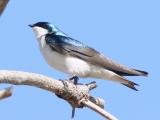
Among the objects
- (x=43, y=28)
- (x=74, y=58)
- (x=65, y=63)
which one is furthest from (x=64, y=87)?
(x=43, y=28)

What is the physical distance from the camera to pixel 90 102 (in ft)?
11.1

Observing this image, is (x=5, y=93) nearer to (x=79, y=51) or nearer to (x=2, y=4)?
(x=2, y=4)

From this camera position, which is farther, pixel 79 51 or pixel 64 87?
pixel 79 51

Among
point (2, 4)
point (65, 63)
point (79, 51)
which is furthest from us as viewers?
point (79, 51)

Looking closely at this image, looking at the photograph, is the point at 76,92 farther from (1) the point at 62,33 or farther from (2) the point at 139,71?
(1) the point at 62,33

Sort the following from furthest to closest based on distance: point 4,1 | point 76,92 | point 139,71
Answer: point 139,71 < point 76,92 < point 4,1

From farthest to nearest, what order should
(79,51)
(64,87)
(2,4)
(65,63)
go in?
(79,51) → (65,63) → (64,87) → (2,4)

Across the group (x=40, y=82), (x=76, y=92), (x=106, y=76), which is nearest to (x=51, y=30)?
(x=106, y=76)

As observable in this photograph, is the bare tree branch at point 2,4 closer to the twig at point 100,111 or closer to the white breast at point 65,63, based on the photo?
the twig at point 100,111

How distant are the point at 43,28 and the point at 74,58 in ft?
2.37

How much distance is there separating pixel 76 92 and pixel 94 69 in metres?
2.22

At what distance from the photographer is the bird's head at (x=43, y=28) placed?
644 cm

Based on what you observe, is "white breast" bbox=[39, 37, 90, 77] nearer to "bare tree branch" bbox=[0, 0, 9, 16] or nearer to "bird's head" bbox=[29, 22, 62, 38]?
"bird's head" bbox=[29, 22, 62, 38]

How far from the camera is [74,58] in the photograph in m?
6.02
